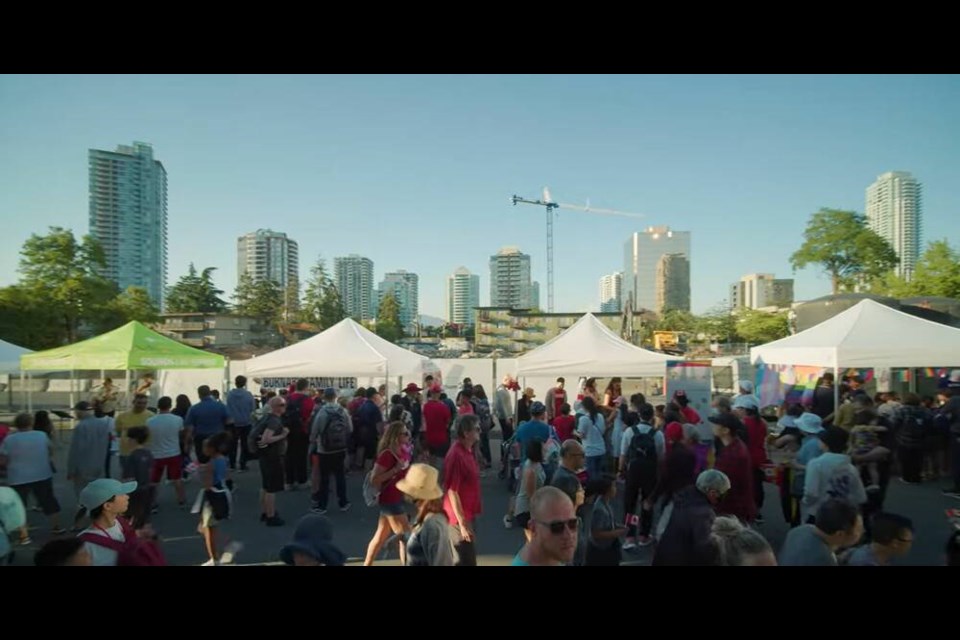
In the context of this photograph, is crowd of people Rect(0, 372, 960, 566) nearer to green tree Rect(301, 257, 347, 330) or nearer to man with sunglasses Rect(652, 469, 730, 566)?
man with sunglasses Rect(652, 469, 730, 566)

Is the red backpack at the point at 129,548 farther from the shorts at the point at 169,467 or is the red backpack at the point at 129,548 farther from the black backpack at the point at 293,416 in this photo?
the black backpack at the point at 293,416

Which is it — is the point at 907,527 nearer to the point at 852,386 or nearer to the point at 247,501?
the point at 247,501

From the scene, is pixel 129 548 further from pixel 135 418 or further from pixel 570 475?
pixel 135 418

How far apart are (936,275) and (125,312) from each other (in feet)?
161

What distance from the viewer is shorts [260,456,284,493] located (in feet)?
20.9

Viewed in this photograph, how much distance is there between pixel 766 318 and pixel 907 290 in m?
19.0

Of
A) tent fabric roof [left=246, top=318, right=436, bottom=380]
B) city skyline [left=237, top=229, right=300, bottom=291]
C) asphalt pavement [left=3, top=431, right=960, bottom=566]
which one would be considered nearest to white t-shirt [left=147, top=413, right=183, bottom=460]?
asphalt pavement [left=3, top=431, right=960, bottom=566]

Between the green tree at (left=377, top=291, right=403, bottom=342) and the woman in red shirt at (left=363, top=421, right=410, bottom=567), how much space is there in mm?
78868

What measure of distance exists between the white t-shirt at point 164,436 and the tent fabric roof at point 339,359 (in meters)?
2.67

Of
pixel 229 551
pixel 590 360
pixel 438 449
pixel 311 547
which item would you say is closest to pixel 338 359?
pixel 438 449

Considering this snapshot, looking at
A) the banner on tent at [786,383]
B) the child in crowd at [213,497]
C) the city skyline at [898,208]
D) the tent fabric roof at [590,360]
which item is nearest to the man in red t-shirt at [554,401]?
the tent fabric roof at [590,360]

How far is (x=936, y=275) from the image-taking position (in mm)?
27031
